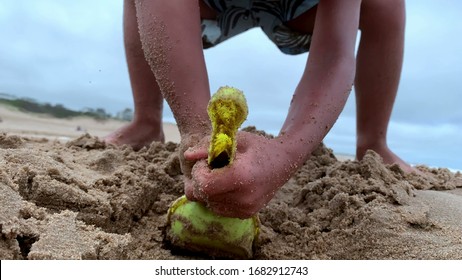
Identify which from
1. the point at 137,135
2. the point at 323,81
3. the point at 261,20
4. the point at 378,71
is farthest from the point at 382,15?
the point at 137,135

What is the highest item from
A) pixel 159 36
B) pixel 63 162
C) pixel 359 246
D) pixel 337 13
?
pixel 337 13

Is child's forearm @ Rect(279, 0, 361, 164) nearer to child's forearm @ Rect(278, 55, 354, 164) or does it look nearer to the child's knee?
child's forearm @ Rect(278, 55, 354, 164)

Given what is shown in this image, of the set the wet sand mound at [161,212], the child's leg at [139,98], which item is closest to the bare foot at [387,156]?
the wet sand mound at [161,212]

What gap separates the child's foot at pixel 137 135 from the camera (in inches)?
73.1

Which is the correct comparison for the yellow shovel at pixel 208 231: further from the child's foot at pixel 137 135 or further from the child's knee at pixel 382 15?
the child's knee at pixel 382 15

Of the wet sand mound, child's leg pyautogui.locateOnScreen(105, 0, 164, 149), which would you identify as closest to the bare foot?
the wet sand mound

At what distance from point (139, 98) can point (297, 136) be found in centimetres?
99

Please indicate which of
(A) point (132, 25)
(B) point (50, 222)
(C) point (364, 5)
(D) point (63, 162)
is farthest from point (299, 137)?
(A) point (132, 25)

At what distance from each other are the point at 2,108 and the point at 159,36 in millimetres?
5101

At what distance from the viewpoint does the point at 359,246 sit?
1.09 m

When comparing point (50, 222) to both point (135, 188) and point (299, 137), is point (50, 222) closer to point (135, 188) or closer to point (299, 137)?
point (135, 188)

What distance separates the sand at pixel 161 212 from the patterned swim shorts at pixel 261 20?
22.2 inches

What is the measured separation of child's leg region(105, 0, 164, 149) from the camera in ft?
6.01

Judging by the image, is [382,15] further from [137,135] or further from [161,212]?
[161,212]
